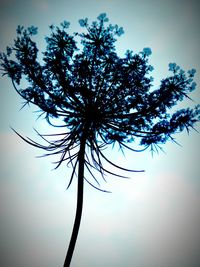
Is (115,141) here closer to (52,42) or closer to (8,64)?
(52,42)

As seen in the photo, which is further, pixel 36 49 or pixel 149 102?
pixel 149 102

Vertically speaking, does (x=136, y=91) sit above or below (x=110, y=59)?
below

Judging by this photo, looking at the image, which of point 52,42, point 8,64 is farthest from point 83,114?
point 8,64

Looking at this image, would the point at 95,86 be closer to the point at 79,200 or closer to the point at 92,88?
the point at 92,88

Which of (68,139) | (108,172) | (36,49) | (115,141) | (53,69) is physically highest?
(36,49)

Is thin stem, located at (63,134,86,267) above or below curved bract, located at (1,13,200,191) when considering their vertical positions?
below

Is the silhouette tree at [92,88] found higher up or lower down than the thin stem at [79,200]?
higher up

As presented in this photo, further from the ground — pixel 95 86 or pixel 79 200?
pixel 95 86

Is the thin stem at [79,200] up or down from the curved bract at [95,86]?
down

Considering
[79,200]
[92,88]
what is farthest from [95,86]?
[79,200]

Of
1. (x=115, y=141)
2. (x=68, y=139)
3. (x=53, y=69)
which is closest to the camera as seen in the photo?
(x=53, y=69)

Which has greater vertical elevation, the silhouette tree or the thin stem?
the silhouette tree
